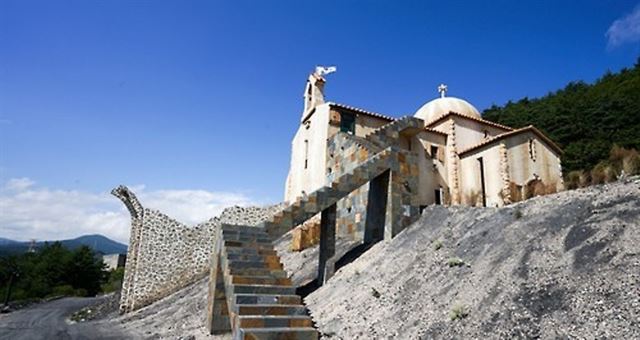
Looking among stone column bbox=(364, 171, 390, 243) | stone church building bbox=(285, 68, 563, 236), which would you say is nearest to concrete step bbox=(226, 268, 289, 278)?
stone column bbox=(364, 171, 390, 243)

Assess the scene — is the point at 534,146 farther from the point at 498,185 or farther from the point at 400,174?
the point at 400,174

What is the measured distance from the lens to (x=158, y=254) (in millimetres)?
21219

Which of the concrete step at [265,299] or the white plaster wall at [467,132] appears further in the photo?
the white plaster wall at [467,132]

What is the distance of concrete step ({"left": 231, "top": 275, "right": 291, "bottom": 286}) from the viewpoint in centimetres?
823

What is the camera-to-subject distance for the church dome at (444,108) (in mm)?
26219

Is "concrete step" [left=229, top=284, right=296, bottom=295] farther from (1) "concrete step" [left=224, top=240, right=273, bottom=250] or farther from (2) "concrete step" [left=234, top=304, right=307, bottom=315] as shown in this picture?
(1) "concrete step" [left=224, top=240, right=273, bottom=250]

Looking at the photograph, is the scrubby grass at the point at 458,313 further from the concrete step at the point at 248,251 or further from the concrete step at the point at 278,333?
the concrete step at the point at 248,251

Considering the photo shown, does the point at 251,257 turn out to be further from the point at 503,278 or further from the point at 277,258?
the point at 503,278

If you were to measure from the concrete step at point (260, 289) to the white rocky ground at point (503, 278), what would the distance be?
1010mm

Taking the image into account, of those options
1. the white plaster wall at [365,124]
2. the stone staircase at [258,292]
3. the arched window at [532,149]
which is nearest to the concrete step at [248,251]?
the stone staircase at [258,292]

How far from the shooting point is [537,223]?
846cm

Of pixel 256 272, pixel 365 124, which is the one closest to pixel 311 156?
pixel 365 124

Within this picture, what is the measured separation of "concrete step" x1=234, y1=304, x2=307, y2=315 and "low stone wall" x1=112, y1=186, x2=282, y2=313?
→ 1482cm

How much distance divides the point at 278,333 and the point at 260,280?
64.7 inches
